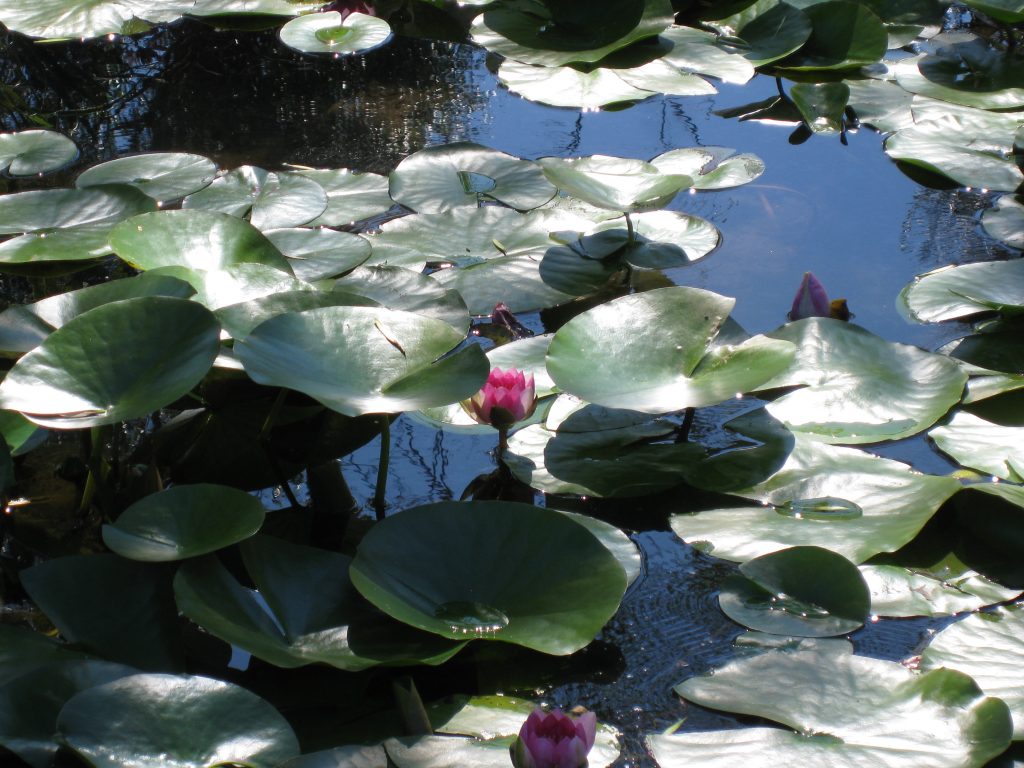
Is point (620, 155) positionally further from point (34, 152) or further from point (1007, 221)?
point (34, 152)

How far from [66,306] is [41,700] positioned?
0.60 meters

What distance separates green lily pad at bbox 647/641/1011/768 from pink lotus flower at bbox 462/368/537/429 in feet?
1.39

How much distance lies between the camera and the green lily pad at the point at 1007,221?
185 centimetres

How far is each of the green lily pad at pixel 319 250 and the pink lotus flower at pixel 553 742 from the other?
36.5 inches

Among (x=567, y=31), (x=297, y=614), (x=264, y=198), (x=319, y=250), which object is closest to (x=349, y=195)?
(x=264, y=198)

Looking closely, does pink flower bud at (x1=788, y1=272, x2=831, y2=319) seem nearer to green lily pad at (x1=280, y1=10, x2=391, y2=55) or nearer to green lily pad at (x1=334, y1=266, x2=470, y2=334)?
green lily pad at (x1=334, y1=266, x2=470, y2=334)

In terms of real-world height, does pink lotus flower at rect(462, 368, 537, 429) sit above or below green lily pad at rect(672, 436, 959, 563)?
above

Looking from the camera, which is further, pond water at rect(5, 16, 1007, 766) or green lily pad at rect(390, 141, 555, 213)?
green lily pad at rect(390, 141, 555, 213)

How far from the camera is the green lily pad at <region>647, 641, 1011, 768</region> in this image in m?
0.88

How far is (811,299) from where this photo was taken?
156 centimetres

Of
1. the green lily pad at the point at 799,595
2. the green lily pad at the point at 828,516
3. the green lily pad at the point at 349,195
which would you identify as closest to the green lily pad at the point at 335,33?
the green lily pad at the point at 349,195

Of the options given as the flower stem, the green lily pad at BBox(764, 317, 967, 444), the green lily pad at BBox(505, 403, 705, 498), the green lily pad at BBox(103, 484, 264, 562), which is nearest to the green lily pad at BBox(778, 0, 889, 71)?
the green lily pad at BBox(764, 317, 967, 444)

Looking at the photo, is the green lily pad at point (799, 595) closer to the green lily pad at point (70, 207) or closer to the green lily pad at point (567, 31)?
the green lily pad at point (70, 207)

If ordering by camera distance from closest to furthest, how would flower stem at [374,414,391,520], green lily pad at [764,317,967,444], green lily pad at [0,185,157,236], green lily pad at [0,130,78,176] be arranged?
1. flower stem at [374,414,391,520]
2. green lily pad at [764,317,967,444]
3. green lily pad at [0,185,157,236]
4. green lily pad at [0,130,78,176]
